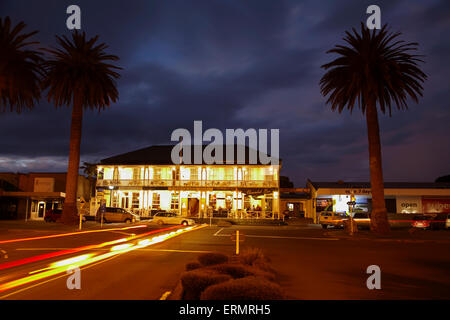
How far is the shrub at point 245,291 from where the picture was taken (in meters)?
5.93

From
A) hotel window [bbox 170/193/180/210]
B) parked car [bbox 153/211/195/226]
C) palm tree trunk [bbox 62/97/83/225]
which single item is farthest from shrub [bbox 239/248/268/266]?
hotel window [bbox 170/193/180/210]

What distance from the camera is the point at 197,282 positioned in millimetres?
7172

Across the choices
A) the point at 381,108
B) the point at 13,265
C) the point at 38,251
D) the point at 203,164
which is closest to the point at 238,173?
the point at 203,164

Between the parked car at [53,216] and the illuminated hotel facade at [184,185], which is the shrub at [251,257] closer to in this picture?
the illuminated hotel facade at [184,185]

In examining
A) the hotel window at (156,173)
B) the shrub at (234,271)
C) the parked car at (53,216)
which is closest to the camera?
the shrub at (234,271)

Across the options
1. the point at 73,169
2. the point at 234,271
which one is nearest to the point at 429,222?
the point at 73,169

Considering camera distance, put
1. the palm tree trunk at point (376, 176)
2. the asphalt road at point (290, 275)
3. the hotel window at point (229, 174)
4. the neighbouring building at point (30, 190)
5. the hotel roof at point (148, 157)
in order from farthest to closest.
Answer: the hotel roof at point (148, 157)
the hotel window at point (229, 174)
the neighbouring building at point (30, 190)
the palm tree trunk at point (376, 176)
the asphalt road at point (290, 275)

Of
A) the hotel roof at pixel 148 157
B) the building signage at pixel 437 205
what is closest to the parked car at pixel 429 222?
the building signage at pixel 437 205

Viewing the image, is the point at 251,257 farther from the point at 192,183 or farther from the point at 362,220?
the point at 192,183

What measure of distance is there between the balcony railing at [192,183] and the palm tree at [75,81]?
16.3m

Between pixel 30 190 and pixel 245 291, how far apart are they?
5183 cm

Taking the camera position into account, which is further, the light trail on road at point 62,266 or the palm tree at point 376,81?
the palm tree at point 376,81
